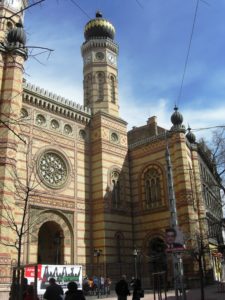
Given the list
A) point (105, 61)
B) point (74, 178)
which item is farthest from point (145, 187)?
point (105, 61)

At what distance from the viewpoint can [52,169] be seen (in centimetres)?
2514

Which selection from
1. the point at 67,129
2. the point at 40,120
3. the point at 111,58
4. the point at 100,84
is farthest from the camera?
the point at 111,58

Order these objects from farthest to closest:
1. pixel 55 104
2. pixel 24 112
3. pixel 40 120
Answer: pixel 55 104, pixel 40 120, pixel 24 112

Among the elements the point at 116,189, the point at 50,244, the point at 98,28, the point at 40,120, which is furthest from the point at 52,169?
the point at 98,28

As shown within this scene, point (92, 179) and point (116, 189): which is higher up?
point (92, 179)

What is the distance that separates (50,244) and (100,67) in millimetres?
15390

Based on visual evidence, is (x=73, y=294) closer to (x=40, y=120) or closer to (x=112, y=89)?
(x=40, y=120)

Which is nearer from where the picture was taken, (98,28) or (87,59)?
(87,59)

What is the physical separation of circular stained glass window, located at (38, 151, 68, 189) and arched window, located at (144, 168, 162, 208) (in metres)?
6.78

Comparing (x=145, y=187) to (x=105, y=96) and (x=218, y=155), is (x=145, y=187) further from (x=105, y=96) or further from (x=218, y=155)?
(x=218, y=155)

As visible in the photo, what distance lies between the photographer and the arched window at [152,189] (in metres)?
28.0

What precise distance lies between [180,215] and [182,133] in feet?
20.3

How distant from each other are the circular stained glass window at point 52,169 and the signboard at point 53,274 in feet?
25.6

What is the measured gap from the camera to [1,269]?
1836cm
